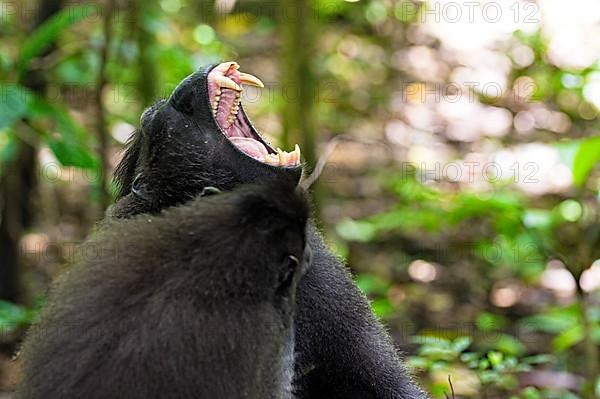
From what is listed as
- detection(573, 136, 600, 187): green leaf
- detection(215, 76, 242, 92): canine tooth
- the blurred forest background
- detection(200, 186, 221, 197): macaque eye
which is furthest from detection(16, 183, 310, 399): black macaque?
detection(573, 136, 600, 187): green leaf

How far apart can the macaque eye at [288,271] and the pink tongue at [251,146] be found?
2.32 feet

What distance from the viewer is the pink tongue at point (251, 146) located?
3.17m

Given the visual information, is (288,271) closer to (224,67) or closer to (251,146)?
(251,146)

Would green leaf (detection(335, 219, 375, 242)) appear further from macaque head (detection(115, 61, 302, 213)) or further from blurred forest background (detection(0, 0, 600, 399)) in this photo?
macaque head (detection(115, 61, 302, 213))

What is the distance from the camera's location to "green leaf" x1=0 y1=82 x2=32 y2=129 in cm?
399

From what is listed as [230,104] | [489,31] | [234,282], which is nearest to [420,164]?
[489,31]

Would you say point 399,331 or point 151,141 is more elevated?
point 151,141

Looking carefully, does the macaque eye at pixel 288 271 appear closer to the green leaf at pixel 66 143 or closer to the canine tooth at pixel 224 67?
the canine tooth at pixel 224 67

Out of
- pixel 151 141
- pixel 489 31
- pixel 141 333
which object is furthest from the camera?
pixel 489 31

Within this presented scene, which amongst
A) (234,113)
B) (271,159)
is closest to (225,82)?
(234,113)

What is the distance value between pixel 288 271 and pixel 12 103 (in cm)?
201

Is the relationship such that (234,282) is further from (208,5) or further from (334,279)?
(208,5)

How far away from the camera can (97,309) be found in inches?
92.3

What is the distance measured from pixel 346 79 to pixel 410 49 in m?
0.72
